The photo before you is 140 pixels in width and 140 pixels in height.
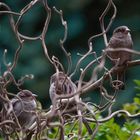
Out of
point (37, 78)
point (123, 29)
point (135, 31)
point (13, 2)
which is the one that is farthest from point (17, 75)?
point (123, 29)

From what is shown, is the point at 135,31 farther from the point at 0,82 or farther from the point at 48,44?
the point at 0,82

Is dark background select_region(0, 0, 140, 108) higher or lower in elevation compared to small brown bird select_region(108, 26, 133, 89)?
lower

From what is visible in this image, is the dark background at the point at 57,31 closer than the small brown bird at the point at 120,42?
No

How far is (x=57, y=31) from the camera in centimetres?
913

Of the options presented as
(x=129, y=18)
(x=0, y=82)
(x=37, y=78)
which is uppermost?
(x=0, y=82)

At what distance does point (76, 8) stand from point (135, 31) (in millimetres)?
947

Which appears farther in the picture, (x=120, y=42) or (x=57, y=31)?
(x=57, y=31)

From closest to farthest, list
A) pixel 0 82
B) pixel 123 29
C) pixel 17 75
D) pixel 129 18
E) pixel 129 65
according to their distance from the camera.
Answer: pixel 0 82 < pixel 129 65 < pixel 123 29 < pixel 17 75 < pixel 129 18

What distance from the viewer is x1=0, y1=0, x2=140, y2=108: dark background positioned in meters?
8.63

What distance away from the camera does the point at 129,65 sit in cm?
290

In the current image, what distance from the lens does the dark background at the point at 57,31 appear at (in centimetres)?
863

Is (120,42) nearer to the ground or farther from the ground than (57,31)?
farther from the ground

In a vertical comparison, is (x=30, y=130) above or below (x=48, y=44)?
above

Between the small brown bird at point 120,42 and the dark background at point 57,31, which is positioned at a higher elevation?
the small brown bird at point 120,42
